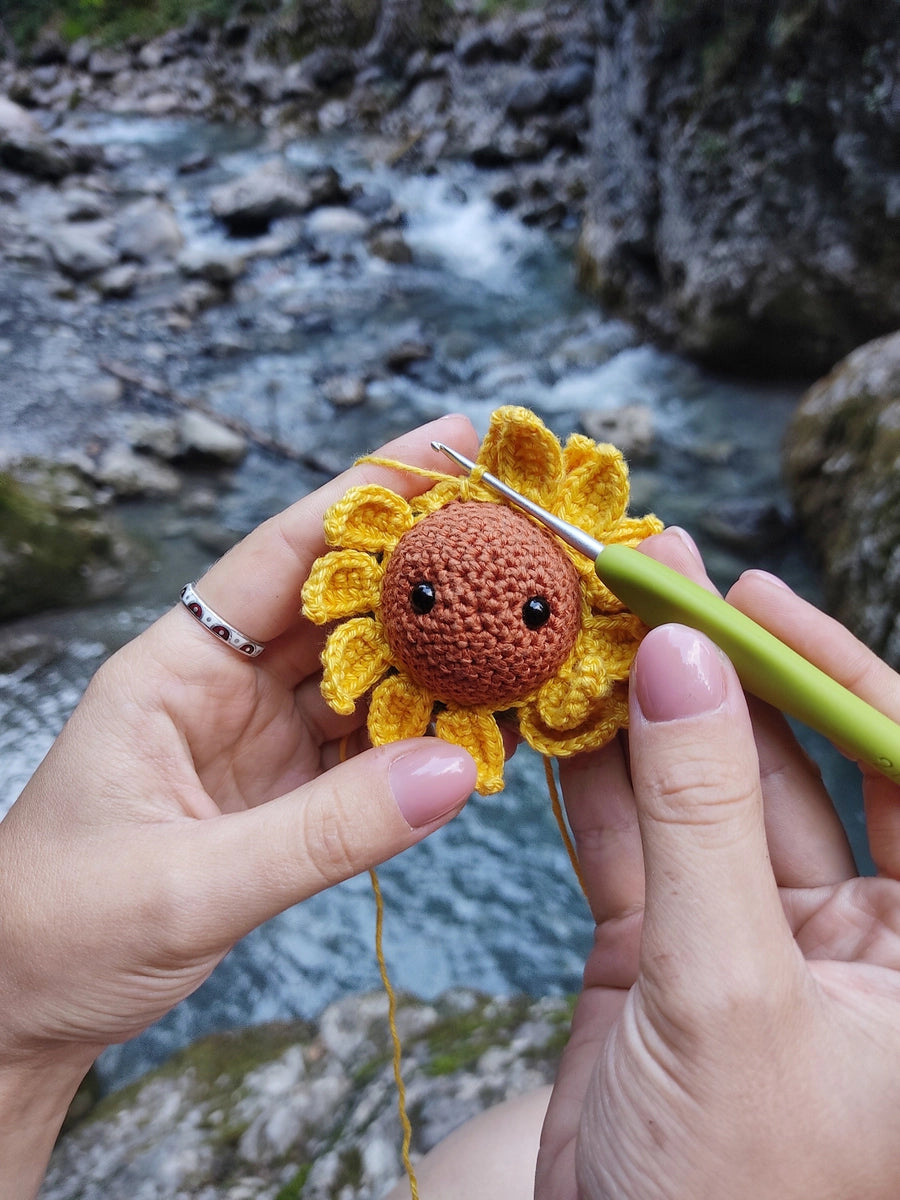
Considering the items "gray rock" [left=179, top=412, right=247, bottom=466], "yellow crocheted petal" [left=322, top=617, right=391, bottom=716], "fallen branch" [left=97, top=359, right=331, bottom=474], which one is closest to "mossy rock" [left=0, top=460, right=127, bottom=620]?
"gray rock" [left=179, top=412, right=247, bottom=466]

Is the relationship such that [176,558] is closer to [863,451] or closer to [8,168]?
[863,451]

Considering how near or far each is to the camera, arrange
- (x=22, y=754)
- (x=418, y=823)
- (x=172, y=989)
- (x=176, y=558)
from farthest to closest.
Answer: (x=176, y=558), (x=22, y=754), (x=172, y=989), (x=418, y=823)

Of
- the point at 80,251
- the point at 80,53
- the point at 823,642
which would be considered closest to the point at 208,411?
the point at 80,251

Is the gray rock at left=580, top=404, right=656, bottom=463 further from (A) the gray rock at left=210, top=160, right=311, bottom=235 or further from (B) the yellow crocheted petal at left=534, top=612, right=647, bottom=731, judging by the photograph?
(A) the gray rock at left=210, top=160, right=311, bottom=235

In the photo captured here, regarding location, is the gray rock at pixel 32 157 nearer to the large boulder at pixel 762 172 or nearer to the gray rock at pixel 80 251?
the gray rock at pixel 80 251

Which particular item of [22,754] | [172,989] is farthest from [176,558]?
[172,989]

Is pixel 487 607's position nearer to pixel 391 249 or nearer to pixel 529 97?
pixel 391 249

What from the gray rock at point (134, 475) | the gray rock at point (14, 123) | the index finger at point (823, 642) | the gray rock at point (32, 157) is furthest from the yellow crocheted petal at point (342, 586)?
the gray rock at point (14, 123)
